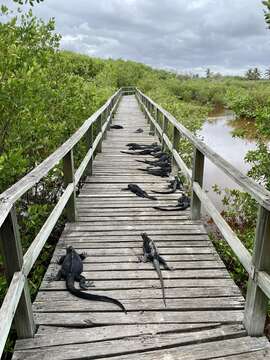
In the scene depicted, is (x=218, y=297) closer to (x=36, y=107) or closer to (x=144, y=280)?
(x=144, y=280)

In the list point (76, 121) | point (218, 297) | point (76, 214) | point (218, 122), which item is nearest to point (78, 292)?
point (218, 297)

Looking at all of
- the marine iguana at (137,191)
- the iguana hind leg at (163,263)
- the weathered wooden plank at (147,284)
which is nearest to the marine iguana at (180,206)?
the marine iguana at (137,191)

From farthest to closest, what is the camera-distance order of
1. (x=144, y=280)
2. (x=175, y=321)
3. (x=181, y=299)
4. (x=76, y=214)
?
(x=76, y=214) → (x=144, y=280) → (x=181, y=299) → (x=175, y=321)

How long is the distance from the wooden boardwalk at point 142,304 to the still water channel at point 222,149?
4.74 metres

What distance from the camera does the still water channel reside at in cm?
1131

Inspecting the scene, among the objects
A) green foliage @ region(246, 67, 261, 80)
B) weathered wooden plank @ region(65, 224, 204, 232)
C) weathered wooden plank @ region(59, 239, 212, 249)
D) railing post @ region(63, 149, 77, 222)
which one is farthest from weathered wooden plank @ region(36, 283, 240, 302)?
green foliage @ region(246, 67, 261, 80)

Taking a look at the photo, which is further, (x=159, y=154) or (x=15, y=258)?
(x=159, y=154)

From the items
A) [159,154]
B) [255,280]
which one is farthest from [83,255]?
[159,154]

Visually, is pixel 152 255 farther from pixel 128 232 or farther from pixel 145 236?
pixel 128 232

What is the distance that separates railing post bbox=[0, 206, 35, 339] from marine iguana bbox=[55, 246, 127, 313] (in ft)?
1.72

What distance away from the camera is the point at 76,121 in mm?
6641

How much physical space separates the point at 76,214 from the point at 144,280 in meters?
1.56

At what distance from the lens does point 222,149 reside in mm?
16906

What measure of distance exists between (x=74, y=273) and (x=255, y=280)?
1.50 metres
